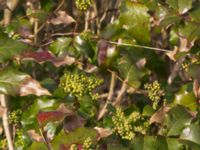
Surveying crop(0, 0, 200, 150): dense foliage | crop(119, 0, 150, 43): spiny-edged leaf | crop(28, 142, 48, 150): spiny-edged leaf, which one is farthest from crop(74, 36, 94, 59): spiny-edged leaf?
crop(28, 142, 48, 150): spiny-edged leaf

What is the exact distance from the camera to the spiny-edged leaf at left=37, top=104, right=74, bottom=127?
52.2 inches

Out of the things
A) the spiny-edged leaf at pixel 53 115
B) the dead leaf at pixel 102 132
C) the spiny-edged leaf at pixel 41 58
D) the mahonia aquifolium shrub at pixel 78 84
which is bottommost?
the dead leaf at pixel 102 132

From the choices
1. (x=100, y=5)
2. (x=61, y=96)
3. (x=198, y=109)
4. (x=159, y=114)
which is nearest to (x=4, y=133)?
(x=61, y=96)

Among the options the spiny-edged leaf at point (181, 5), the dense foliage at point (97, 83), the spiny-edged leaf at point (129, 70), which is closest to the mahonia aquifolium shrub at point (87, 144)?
the dense foliage at point (97, 83)

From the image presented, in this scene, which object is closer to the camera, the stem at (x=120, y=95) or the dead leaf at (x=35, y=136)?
the dead leaf at (x=35, y=136)

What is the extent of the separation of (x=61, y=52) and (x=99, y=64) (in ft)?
0.40

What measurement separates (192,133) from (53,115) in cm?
35

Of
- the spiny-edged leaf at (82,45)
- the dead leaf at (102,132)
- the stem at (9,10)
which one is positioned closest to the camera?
the dead leaf at (102,132)

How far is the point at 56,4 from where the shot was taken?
177cm

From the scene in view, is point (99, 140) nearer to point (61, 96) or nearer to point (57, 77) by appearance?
point (61, 96)

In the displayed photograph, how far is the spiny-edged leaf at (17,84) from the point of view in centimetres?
125

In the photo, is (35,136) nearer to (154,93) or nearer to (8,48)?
(8,48)

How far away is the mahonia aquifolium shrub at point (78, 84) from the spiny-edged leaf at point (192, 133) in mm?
250

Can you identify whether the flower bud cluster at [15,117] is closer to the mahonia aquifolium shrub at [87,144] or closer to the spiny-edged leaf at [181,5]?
the mahonia aquifolium shrub at [87,144]
